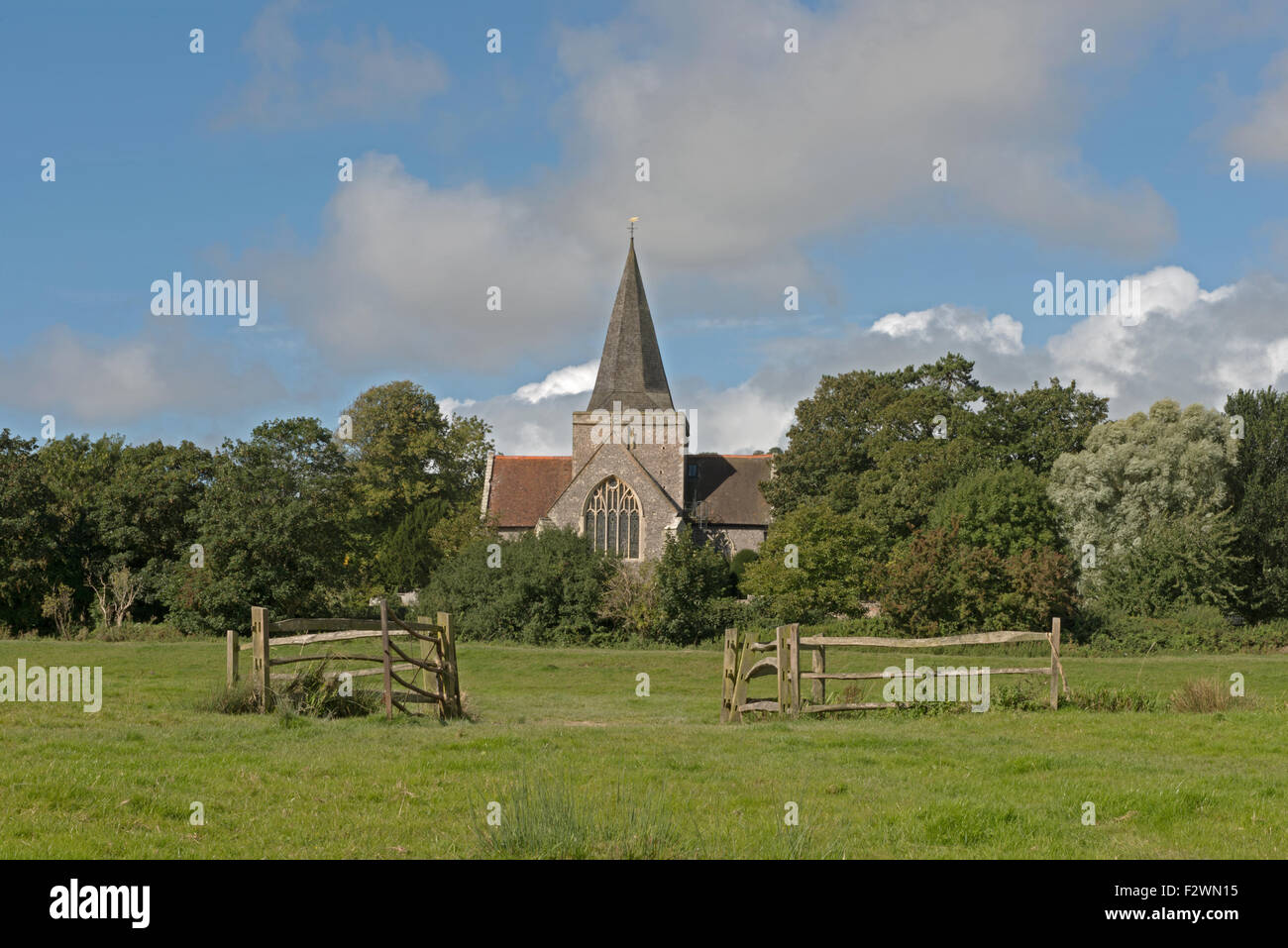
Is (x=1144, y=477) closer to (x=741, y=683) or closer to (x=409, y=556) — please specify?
(x=409, y=556)

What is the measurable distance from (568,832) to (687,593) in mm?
35222

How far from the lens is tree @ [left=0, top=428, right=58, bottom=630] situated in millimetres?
38000

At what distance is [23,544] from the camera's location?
38.5 m

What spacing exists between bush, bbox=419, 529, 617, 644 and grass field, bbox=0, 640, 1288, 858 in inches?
937

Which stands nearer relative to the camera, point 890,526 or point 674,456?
point 890,526

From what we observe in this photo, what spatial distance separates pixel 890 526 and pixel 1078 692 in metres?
33.4

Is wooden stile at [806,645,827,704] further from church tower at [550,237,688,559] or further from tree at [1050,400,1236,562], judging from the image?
church tower at [550,237,688,559]

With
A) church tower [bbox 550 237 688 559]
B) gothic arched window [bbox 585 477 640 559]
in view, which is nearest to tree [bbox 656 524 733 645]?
church tower [bbox 550 237 688 559]

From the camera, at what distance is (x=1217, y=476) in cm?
4744

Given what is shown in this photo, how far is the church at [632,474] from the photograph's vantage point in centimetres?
5894

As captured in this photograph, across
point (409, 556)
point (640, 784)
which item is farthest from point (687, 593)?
point (640, 784)

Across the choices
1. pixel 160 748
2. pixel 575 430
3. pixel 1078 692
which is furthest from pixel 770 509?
pixel 160 748
